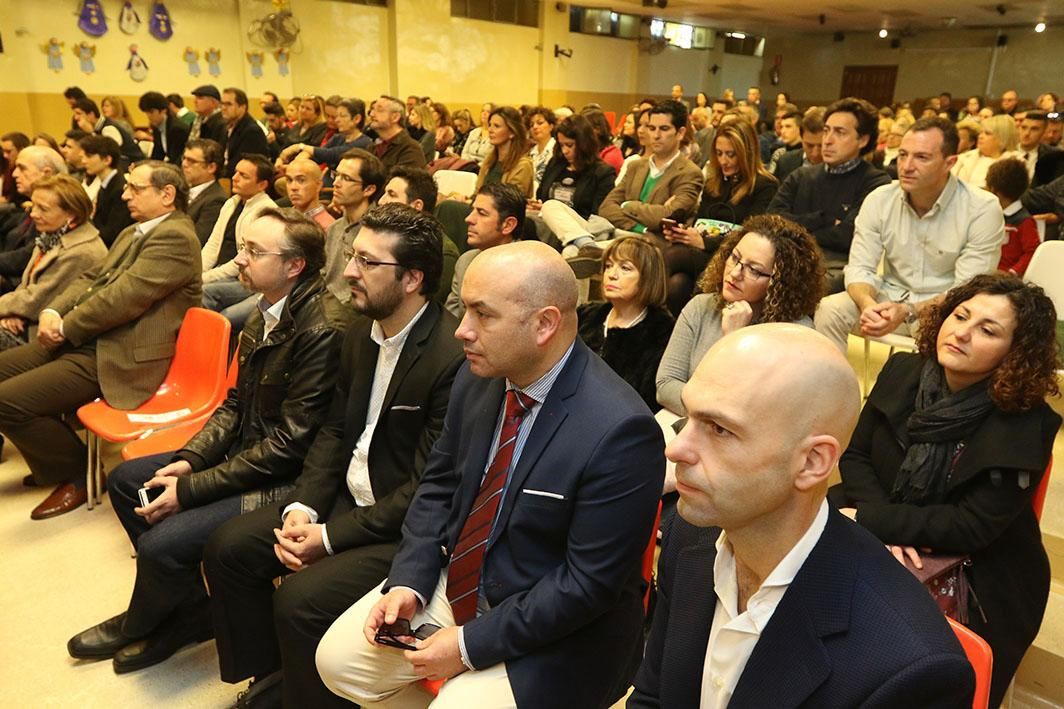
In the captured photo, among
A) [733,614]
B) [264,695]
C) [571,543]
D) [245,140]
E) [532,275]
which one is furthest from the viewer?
[245,140]

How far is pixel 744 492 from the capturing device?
1009 millimetres

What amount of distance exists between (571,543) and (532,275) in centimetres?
61

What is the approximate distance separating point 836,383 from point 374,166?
11.0 ft

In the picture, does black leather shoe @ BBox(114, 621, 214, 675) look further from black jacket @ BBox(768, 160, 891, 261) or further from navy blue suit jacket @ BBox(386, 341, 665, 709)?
black jacket @ BBox(768, 160, 891, 261)

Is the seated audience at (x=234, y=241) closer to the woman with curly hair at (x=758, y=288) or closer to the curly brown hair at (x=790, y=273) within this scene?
the woman with curly hair at (x=758, y=288)

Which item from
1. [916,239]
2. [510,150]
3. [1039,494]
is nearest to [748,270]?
[1039,494]

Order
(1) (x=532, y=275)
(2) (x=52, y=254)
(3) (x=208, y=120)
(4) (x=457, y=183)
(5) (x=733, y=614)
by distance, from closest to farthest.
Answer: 1. (5) (x=733, y=614)
2. (1) (x=532, y=275)
3. (2) (x=52, y=254)
4. (4) (x=457, y=183)
5. (3) (x=208, y=120)

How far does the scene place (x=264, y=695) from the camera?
2.08 m

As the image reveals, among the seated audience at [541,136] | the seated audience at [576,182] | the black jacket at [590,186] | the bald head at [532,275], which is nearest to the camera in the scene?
the bald head at [532,275]

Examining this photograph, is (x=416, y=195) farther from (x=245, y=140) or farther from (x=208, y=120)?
(x=208, y=120)

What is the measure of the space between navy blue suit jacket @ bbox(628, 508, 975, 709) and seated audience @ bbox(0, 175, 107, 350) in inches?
150

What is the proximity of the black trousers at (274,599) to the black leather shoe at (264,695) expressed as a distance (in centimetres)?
4

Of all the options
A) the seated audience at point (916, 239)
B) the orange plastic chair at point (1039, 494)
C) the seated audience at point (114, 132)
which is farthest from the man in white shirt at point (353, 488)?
the seated audience at point (114, 132)

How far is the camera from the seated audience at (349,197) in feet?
12.3
